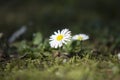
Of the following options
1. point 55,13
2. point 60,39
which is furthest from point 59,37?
point 55,13

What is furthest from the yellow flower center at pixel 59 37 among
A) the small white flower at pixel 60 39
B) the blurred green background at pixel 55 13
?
the blurred green background at pixel 55 13

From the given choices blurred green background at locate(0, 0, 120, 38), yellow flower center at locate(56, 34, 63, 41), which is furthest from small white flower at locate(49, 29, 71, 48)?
blurred green background at locate(0, 0, 120, 38)

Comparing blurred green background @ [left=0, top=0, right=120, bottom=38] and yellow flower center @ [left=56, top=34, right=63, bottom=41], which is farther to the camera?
blurred green background @ [left=0, top=0, right=120, bottom=38]

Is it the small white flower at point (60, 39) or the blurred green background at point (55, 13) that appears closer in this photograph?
the small white flower at point (60, 39)

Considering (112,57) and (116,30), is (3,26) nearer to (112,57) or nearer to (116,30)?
(116,30)

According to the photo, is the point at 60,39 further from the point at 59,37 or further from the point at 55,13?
the point at 55,13

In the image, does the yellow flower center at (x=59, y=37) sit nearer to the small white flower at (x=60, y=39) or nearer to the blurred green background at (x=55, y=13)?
the small white flower at (x=60, y=39)

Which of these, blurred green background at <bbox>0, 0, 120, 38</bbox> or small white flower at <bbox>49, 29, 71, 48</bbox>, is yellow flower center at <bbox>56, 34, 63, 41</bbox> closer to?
small white flower at <bbox>49, 29, 71, 48</bbox>

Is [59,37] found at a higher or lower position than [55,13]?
lower
